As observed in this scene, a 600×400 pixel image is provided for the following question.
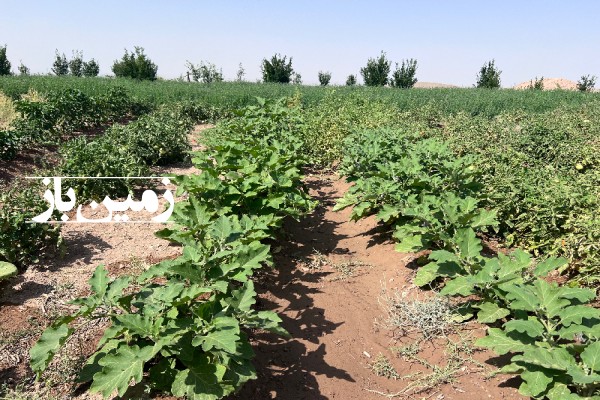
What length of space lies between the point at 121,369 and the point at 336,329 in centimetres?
185

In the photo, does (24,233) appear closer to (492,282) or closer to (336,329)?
(336,329)

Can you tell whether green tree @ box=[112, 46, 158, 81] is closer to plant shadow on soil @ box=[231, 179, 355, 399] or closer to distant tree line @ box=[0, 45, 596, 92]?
distant tree line @ box=[0, 45, 596, 92]

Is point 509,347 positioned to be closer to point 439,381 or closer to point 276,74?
point 439,381

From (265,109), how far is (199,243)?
19.0ft

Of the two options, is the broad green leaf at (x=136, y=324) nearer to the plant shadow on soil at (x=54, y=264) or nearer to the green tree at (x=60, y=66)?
the plant shadow on soil at (x=54, y=264)

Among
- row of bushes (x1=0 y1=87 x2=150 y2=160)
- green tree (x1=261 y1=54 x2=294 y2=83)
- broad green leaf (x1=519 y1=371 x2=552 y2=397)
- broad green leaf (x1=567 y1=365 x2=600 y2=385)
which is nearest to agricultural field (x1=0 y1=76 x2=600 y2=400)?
broad green leaf (x1=519 y1=371 x2=552 y2=397)

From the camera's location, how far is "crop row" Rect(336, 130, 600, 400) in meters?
2.50

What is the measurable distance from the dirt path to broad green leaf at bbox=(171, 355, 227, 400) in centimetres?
49

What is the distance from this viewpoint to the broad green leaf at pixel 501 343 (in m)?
2.64

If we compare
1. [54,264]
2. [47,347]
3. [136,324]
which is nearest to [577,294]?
[136,324]

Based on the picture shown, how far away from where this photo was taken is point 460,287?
320 cm

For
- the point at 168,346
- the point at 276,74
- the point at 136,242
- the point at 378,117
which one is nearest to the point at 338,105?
the point at 378,117

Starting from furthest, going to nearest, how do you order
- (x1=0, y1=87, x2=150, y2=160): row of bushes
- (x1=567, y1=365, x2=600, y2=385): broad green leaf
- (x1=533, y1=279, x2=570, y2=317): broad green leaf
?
(x1=0, y1=87, x2=150, y2=160): row of bushes, (x1=533, y1=279, x2=570, y2=317): broad green leaf, (x1=567, y1=365, x2=600, y2=385): broad green leaf

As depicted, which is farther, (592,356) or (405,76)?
(405,76)
